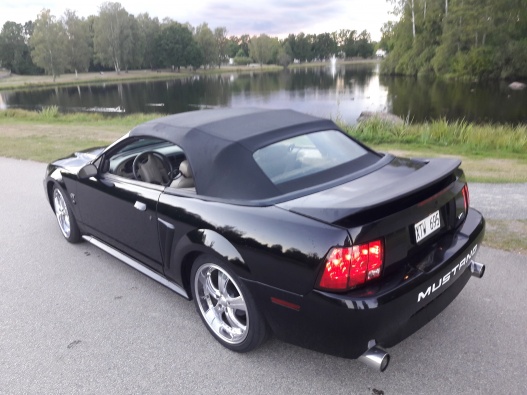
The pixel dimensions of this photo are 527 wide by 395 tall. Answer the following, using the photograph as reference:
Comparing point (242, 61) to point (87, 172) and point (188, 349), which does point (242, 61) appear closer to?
point (87, 172)

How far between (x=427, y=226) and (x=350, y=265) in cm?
64

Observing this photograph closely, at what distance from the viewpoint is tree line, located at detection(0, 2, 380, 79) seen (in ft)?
267

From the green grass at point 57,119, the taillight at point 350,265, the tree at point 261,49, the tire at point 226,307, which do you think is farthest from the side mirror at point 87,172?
the tree at point 261,49

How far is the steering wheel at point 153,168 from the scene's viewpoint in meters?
3.57

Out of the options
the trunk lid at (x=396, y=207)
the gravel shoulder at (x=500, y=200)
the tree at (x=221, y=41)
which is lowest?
the gravel shoulder at (x=500, y=200)

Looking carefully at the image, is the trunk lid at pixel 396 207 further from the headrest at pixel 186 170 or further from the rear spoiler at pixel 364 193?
the headrest at pixel 186 170

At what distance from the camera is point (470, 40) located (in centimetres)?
5184

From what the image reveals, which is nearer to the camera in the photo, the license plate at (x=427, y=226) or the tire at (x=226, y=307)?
the license plate at (x=427, y=226)

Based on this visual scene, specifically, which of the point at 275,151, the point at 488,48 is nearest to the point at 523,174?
the point at 275,151

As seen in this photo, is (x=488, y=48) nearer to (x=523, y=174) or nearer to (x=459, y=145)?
(x=459, y=145)

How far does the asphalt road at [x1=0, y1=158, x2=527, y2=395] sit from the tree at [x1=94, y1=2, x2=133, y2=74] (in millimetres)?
93046

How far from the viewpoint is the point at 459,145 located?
37.1 ft

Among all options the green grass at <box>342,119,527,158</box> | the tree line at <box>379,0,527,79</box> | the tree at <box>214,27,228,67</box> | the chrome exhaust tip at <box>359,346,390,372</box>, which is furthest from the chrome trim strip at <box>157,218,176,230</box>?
the tree at <box>214,27,228,67</box>

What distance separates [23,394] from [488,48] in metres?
56.9
